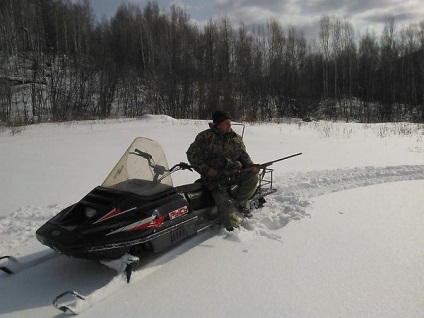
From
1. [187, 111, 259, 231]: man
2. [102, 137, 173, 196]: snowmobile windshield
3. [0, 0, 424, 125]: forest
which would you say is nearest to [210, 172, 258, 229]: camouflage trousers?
[187, 111, 259, 231]: man

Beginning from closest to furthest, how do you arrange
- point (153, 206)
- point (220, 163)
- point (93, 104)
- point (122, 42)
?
point (153, 206), point (220, 163), point (93, 104), point (122, 42)

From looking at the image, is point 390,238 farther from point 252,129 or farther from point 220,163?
point 252,129

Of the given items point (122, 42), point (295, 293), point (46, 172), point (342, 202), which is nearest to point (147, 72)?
point (122, 42)

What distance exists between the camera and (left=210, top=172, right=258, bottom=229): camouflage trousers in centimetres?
397

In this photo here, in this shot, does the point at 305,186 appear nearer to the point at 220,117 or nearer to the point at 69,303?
the point at 220,117

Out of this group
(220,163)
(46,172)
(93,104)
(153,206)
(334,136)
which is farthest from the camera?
(93,104)

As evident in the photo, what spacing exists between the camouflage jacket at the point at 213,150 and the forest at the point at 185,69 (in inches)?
649

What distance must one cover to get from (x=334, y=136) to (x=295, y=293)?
9.78 metres

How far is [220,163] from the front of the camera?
13.8 feet

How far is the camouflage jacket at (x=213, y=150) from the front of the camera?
421 centimetres

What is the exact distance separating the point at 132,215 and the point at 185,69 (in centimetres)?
2767

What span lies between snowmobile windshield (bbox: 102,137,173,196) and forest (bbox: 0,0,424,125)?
17.2 metres

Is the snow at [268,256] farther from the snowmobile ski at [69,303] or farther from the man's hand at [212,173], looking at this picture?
the man's hand at [212,173]

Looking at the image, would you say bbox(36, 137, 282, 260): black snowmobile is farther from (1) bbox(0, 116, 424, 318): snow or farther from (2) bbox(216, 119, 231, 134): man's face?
(2) bbox(216, 119, 231, 134): man's face
